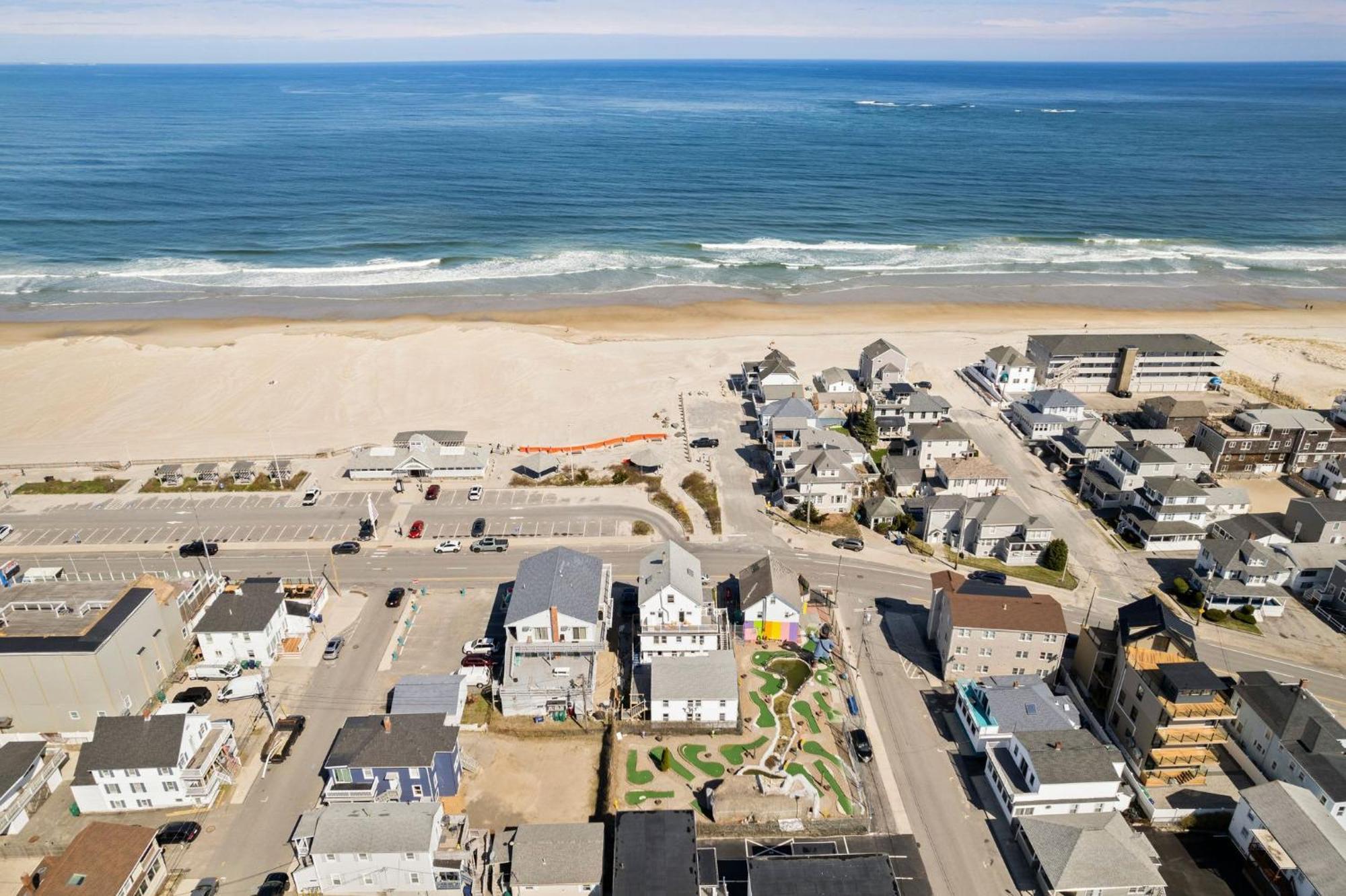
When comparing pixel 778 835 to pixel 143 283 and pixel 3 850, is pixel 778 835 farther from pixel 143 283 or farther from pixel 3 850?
pixel 143 283

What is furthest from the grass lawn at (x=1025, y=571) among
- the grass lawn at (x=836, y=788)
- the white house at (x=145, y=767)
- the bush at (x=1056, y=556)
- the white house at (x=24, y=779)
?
the white house at (x=24, y=779)

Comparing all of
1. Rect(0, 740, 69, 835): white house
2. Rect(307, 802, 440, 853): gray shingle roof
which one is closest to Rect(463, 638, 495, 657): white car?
Rect(307, 802, 440, 853): gray shingle roof

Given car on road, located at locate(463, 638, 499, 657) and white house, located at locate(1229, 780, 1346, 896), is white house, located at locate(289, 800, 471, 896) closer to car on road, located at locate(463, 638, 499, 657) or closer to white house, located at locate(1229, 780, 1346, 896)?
car on road, located at locate(463, 638, 499, 657)

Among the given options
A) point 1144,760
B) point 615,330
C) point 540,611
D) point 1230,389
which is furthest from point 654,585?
point 1230,389

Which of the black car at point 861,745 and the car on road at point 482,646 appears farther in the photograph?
the car on road at point 482,646

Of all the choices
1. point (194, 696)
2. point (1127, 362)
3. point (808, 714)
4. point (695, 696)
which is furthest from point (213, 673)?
point (1127, 362)

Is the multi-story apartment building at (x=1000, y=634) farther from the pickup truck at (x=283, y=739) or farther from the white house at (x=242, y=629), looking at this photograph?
the white house at (x=242, y=629)

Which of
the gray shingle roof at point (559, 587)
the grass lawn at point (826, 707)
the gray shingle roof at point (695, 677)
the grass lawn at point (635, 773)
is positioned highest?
the gray shingle roof at point (559, 587)
